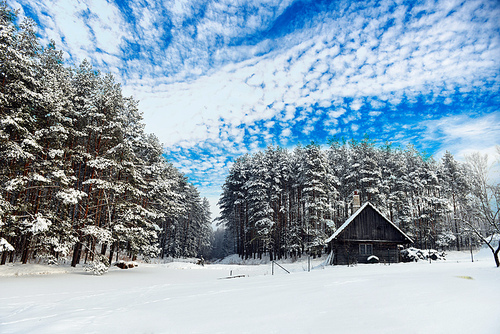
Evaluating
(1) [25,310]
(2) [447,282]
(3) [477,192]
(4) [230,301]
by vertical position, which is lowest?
(1) [25,310]

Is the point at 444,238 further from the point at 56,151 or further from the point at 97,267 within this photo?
the point at 56,151

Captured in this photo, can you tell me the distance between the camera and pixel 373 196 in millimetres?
36594

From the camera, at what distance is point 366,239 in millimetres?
25734

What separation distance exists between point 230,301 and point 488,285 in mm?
7130

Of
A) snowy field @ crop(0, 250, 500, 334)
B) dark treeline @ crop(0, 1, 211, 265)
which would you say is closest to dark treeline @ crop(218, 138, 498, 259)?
dark treeline @ crop(0, 1, 211, 265)

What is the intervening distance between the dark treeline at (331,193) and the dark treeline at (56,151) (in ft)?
60.4

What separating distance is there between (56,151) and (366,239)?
1054 inches

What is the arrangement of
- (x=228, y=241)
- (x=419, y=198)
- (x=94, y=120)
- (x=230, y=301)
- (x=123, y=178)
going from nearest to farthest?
(x=230, y=301), (x=94, y=120), (x=123, y=178), (x=419, y=198), (x=228, y=241)

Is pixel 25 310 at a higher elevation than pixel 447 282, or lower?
lower

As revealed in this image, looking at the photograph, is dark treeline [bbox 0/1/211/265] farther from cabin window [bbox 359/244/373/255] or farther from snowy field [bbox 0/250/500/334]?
cabin window [bbox 359/244/373/255]

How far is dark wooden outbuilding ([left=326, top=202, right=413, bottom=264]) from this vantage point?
25484 mm

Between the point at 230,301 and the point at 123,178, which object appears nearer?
the point at 230,301

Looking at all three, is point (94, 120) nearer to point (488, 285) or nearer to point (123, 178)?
point (123, 178)

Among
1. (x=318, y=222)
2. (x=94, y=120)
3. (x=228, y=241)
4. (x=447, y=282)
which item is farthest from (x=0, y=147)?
(x=228, y=241)
